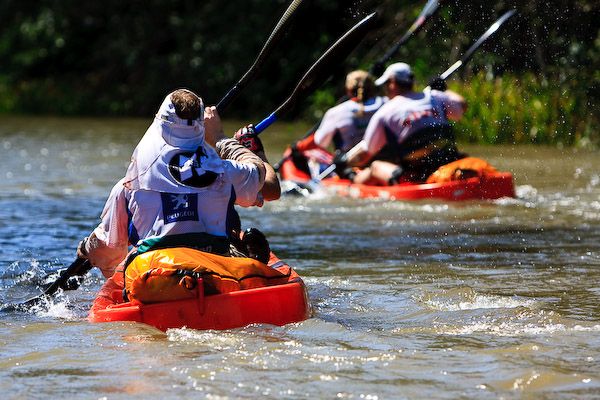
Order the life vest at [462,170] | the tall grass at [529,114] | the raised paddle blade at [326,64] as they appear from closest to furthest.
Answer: the raised paddle blade at [326,64]
the life vest at [462,170]
the tall grass at [529,114]

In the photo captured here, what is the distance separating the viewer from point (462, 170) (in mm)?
12461

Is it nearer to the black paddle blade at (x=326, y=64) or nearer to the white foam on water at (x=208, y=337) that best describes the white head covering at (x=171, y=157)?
the white foam on water at (x=208, y=337)

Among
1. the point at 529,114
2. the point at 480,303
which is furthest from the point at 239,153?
the point at 529,114

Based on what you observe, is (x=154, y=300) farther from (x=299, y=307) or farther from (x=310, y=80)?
(x=310, y=80)

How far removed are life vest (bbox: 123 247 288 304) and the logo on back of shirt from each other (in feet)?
0.61

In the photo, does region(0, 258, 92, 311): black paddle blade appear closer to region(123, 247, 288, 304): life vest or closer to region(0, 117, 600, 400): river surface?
region(0, 117, 600, 400): river surface

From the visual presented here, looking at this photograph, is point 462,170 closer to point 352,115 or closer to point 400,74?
point 400,74

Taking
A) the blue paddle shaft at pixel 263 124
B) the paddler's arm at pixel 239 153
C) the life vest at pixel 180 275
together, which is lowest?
the life vest at pixel 180 275

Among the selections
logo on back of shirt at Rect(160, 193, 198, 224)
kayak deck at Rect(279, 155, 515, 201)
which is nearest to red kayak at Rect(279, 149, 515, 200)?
kayak deck at Rect(279, 155, 515, 201)

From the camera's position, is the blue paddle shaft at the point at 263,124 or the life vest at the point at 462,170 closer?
the blue paddle shaft at the point at 263,124

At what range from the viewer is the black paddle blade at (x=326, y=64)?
8219mm

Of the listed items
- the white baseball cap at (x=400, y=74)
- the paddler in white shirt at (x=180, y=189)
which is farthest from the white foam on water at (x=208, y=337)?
the white baseball cap at (x=400, y=74)

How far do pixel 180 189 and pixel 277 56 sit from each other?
20.8 meters

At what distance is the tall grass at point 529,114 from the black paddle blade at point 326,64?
10.8m
